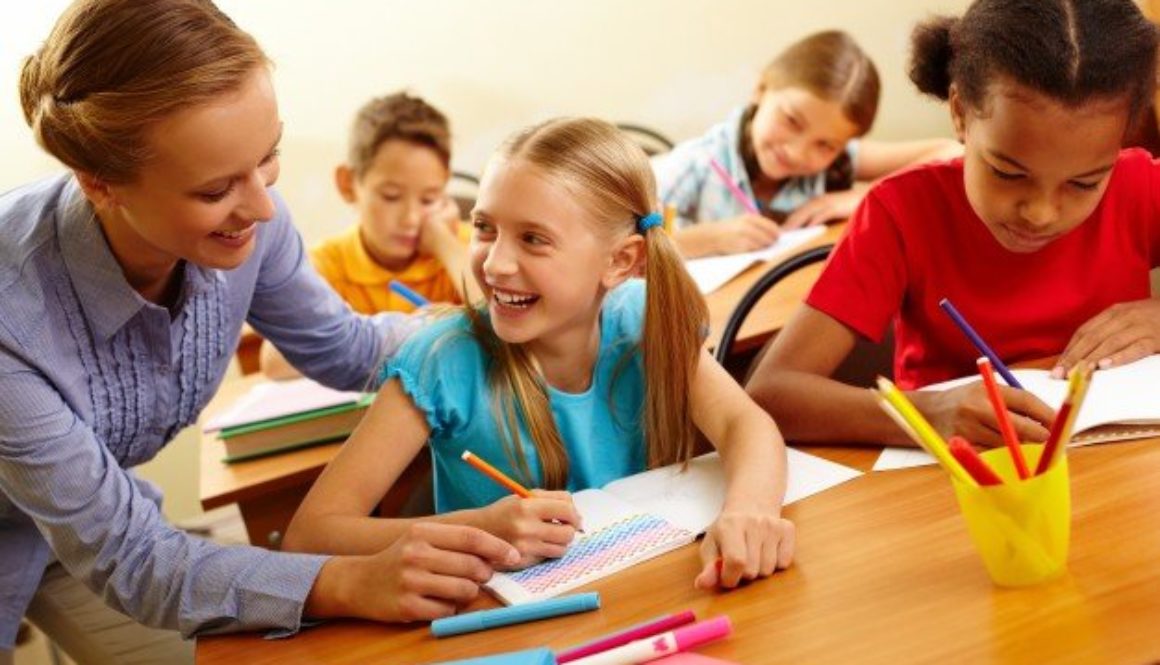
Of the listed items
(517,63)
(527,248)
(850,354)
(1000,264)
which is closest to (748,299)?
(850,354)

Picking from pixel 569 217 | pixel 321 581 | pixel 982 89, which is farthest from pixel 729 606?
pixel 982 89

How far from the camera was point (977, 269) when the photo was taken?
5.34 feet

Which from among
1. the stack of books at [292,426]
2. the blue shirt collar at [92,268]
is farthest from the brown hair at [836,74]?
the blue shirt collar at [92,268]

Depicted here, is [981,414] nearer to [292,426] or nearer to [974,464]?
→ [974,464]

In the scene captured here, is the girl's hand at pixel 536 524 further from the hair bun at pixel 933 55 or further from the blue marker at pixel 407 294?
the blue marker at pixel 407 294

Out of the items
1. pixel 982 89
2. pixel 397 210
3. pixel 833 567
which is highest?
pixel 982 89

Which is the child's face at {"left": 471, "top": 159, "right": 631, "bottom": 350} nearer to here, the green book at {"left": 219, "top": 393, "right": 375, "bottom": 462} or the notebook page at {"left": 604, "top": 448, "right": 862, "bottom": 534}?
the notebook page at {"left": 604, "top": 448, "right": 862, "bottom": 534}

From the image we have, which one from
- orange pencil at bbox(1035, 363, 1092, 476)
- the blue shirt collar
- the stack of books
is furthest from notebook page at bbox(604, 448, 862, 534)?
the stack of books

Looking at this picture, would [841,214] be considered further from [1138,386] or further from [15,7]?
[15,7]

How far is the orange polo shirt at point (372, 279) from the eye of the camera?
111 inches

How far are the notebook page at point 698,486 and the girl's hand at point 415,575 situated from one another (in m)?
0.19

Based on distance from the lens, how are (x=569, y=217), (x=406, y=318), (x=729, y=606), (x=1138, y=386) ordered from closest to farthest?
(x=729, y=606), (x=1138, y=386), (x=569, y=217), (x=406, y=318)

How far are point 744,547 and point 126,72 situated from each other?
0.72 meters

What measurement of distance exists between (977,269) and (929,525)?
0.56m
